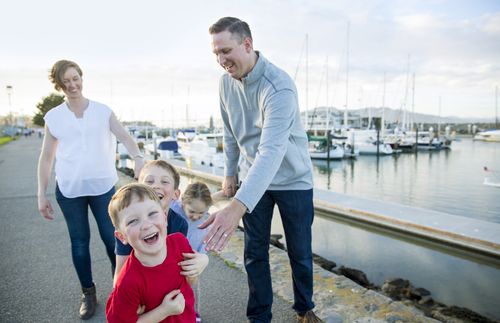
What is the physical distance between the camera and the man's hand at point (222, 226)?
5.65ft

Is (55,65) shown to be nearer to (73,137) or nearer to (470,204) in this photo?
(73,137)

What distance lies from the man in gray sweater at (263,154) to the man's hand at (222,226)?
0.34ft

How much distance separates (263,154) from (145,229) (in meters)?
0.79

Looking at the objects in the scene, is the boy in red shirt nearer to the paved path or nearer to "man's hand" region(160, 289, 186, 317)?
"man's hand" region(160, 289, 186, 317)

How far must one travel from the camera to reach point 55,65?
2.84m

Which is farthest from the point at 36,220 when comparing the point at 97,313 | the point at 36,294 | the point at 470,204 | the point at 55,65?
the point at 470,204

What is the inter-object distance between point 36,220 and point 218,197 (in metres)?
5.00

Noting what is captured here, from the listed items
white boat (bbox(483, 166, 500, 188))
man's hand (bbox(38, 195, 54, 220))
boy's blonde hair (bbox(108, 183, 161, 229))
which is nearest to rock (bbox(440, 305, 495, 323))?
boy's blonde hair (bbox(108, 183, 161, 229))

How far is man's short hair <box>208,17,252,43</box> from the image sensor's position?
2205 millimetres

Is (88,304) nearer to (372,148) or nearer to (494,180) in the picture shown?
(494,180)

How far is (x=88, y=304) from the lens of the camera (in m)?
3.08

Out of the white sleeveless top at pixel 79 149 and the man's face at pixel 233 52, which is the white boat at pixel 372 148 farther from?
the man's face at pixel 233 52

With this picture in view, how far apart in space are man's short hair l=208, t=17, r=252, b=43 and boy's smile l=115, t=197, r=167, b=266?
3.74 feet

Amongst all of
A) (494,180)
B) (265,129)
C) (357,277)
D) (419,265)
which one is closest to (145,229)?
(265,129)
